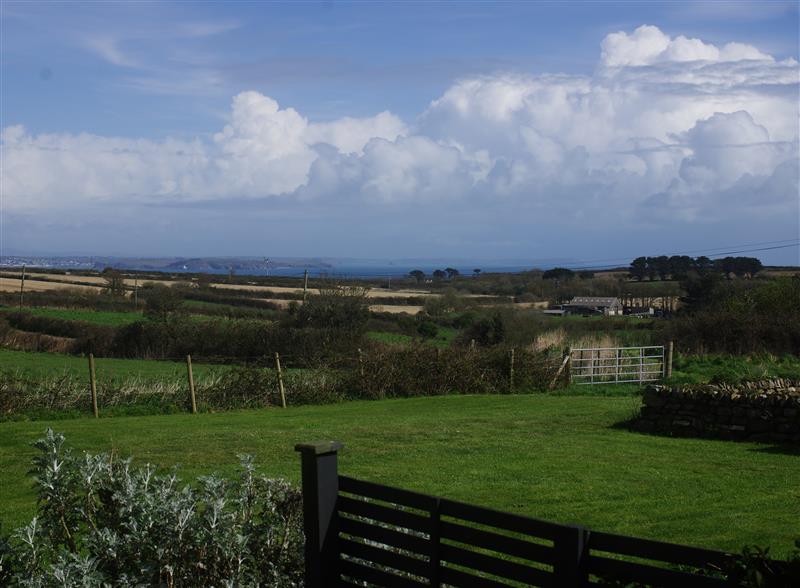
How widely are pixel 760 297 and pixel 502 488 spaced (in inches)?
1259

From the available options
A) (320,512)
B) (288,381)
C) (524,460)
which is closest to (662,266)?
(288,381)

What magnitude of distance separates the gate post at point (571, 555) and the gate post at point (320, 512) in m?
1.84

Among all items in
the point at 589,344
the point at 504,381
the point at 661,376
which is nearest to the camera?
the point at 504,381

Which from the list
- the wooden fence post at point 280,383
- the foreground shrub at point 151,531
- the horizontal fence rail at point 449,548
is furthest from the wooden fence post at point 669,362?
the horizontal fence rail at point 449,548

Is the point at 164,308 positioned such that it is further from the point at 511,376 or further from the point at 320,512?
the point at 320,512

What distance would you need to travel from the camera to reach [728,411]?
56.1 feet

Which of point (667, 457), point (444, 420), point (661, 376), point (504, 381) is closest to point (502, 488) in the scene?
point (667, 457)

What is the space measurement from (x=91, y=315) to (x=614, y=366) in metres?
31.5

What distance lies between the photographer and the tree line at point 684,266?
76.4 m

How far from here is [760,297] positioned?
132 ft

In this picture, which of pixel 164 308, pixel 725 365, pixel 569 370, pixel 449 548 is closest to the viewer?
pixel 449 548

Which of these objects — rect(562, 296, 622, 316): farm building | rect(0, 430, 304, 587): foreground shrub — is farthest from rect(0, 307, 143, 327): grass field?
rect(0, 430, 304, 587): foreground shrub

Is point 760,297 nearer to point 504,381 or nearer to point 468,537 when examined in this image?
point 504,381

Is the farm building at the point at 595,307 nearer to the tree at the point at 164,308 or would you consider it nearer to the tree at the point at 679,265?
the tree at the point at 679,265
